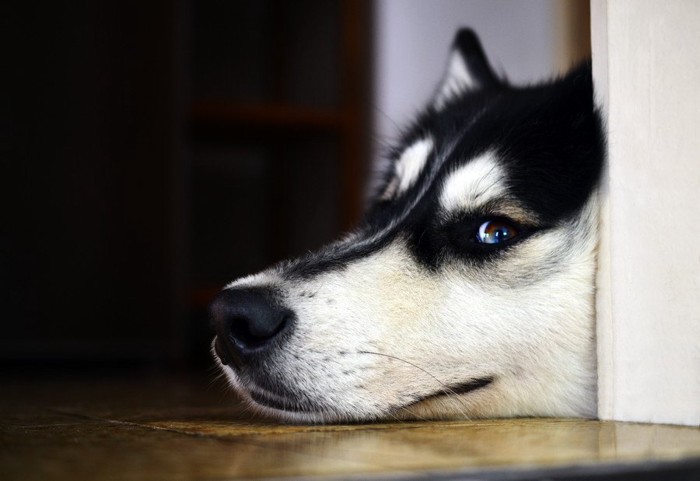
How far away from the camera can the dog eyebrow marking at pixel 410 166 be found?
195 centimetres

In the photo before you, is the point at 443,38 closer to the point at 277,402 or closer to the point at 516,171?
the point at 516,171

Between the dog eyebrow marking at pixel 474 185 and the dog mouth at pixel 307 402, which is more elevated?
the dog eyebrow marking at pixel 474 185

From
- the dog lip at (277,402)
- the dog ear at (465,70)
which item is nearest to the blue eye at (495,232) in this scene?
the dog lip at (277,402)

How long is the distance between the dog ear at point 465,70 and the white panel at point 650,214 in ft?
2.98

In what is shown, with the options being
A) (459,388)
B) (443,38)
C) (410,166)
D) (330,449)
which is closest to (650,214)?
(459,388)

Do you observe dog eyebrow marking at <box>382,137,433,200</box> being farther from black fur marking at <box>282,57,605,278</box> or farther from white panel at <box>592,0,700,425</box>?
white panel at <box>592,0,700,425</box>

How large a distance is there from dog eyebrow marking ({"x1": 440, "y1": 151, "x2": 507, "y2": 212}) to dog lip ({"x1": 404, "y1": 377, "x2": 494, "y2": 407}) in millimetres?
310

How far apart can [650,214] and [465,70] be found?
109 cm

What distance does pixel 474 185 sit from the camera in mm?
1687

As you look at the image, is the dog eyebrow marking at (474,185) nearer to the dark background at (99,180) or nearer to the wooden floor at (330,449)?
the wooden floor at (330,449)

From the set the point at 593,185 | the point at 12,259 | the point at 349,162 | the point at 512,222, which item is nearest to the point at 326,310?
the point at 512,222

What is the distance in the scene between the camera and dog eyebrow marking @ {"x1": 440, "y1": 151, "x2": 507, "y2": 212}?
5.47 feet

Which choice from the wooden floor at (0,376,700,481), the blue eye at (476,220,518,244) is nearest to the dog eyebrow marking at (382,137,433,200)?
the blue eye at (476,220,518,244)

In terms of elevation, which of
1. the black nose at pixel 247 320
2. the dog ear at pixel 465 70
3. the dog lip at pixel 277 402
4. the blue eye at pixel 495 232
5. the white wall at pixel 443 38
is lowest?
the dog lip at pixel 277 402
